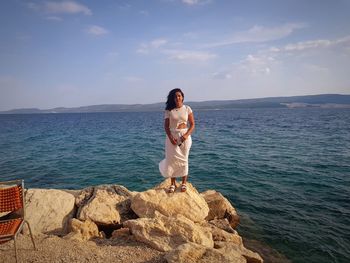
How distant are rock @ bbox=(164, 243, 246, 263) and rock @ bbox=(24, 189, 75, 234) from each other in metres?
3.69

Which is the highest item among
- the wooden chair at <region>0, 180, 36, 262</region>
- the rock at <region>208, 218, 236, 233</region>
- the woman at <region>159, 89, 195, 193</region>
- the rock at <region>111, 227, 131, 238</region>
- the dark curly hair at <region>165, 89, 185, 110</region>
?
the dark curly hair at <region>165, 89, 185, 110</region>

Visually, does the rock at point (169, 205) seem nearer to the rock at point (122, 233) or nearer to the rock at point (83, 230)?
the rock at point (122, 233)

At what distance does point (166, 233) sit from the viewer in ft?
18.0

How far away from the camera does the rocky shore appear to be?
4742 mm

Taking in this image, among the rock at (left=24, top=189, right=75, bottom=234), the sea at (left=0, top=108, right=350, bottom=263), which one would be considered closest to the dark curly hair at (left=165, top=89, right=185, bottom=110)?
the rock at (left=24, top=189, right=75, bottom=234)

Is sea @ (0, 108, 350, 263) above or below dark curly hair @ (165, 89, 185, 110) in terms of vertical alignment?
below

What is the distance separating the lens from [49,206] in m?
6.89

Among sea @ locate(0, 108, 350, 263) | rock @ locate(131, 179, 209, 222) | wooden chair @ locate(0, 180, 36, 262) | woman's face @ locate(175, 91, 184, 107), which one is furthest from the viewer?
sea @ locate(0, 108, 350, 263)

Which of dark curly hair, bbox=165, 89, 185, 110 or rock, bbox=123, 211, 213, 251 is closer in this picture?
rock, bbox=123, 211, 213, 251

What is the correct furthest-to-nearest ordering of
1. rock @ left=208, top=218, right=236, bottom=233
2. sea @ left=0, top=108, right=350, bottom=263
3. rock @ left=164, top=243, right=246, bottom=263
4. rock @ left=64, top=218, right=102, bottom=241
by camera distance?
sea @ left=0, top=108, right=350, bottom=263, rock @ left=208, top=218, right=236, bottom=233, rock @ left=64, top=218, right=102, bottom=241, rock @ left=164, top=243, right=246, bottom=263

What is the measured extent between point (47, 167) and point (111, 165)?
478cm

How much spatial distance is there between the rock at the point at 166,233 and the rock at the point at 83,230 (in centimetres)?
111

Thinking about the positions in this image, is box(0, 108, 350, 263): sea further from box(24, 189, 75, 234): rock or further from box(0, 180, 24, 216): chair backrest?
box(0, 180, 24, 216): chair backrest

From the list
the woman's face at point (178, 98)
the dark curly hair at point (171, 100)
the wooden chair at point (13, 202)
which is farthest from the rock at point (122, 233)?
the woman's face at point (178, 98)
